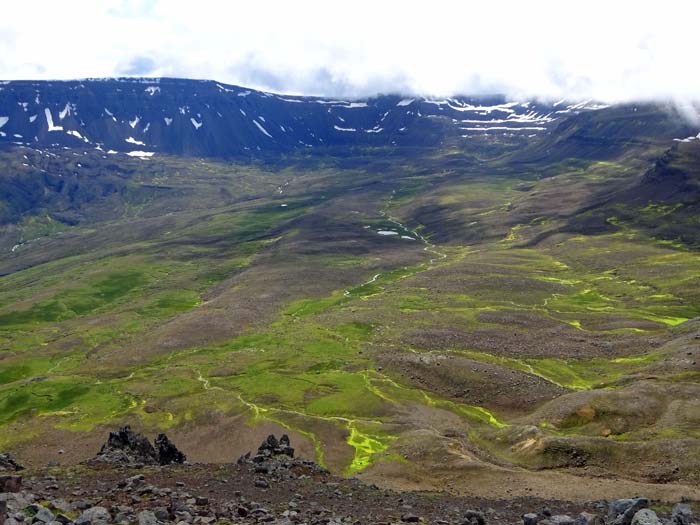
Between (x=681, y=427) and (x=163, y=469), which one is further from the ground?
(x=163, y=469)

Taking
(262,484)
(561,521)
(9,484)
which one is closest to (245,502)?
(262,484)

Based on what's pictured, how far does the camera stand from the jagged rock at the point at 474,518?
1491 inches

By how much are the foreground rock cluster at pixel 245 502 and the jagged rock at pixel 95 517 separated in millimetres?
49

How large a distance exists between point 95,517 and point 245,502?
466 inches

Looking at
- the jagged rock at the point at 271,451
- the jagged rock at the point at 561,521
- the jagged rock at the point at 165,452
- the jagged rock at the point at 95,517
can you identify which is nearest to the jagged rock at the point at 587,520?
the jagged rock at the point at 561,521

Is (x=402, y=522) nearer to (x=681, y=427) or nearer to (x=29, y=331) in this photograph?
(x=681, y=427)

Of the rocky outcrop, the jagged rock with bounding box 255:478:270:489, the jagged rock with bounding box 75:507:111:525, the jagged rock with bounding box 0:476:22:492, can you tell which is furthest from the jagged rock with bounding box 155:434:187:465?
the jagged rock with bounding box 75:507:111:525

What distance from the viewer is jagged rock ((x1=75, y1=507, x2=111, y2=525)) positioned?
29.2 metres

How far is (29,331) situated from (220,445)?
4181 inches

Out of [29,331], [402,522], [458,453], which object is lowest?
[29,331]

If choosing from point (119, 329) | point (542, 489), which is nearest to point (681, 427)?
point (542, 489)

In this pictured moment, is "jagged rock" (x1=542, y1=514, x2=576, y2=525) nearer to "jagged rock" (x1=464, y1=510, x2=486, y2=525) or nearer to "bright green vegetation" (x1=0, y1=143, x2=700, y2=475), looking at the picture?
"jagged rock" (x1=464, y1=510, x2=486, y2=525)

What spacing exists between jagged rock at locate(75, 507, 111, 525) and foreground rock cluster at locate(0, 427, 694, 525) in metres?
0.05

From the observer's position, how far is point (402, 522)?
3722 cm
